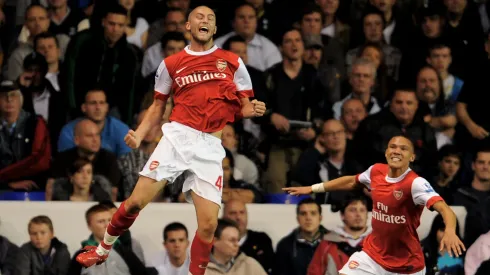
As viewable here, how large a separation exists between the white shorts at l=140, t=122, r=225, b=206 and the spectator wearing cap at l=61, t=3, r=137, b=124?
4183 mm

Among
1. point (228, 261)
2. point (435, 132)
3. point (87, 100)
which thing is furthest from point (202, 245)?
point (435, 132)

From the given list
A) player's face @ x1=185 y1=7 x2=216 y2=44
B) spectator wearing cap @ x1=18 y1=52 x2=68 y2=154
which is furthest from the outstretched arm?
spectator wearing cap @ x1=18 y1=52 x2=68 y2=154

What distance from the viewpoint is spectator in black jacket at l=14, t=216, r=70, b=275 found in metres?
11.5

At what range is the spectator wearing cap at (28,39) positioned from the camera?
541 inches

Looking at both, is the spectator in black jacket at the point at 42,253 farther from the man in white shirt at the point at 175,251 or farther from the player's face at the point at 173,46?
the player's face at the point at 173,46

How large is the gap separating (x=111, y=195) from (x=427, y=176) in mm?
3541

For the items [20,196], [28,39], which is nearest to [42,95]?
[28,39]

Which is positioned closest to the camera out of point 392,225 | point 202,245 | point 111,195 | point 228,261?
point 202,245

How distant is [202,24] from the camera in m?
9.15

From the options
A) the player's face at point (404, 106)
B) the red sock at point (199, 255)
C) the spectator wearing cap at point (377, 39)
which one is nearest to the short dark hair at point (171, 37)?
the spectator wearing cap at point (377, 39)

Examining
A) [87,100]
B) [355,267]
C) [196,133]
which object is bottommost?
[355,267]

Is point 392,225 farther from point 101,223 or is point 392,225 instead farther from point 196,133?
point 101,223

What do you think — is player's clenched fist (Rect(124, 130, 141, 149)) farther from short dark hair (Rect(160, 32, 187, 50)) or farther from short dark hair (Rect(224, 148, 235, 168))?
short dark hair (Rect(160, 32, 187, 50))

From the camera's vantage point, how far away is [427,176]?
13.0 metres
